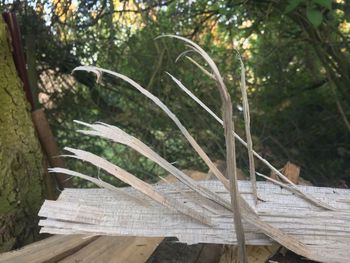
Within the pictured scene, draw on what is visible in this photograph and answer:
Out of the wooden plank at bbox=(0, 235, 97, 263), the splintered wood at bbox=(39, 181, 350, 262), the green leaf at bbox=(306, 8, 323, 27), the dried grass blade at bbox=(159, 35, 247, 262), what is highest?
the green leaf at bbox=(306, 8, 323, 27)

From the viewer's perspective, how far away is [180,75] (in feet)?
10.5

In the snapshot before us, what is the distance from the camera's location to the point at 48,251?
168 centimetres

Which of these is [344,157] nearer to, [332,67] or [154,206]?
[332,67]

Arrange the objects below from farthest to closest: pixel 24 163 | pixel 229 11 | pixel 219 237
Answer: pixel 229 11
pixel 24 163
pixel 219 237

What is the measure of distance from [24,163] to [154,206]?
836mm

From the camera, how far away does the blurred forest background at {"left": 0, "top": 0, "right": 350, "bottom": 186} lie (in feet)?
10.2

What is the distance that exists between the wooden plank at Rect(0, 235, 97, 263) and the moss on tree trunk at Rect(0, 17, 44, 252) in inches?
9.6

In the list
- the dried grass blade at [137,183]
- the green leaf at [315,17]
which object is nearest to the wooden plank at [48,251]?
the dried grass blade at [137,183]

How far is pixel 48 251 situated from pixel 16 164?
1.49ft

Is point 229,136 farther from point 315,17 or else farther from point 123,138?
point 315,17

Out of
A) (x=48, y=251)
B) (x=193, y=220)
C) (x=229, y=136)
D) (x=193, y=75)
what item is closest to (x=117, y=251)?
(x=48, y=251)

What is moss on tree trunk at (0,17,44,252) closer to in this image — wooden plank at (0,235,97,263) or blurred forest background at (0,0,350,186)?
wooden plank at (0,235,97,263)

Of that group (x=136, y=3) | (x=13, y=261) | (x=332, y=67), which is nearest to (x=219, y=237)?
(x=13, y=261)

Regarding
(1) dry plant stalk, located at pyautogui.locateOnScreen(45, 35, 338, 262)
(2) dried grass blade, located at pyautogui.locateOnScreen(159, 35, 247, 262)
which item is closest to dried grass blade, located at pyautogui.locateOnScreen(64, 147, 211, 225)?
(1) dry plant stalk, located at pyautogui.locateOnScreen(45, 35, 338, 262)
